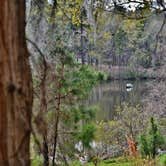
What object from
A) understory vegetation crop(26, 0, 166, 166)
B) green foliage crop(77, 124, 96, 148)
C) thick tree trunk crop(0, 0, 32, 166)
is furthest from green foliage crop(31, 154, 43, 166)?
thick tree trunk crop(0, 0, 32, 166)

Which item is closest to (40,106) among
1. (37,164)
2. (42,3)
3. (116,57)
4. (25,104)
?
(25,104)

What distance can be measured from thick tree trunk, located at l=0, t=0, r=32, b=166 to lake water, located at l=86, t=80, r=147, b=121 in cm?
1105

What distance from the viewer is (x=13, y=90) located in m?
1.17

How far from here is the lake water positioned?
50.5ft

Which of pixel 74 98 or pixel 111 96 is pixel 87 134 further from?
pixel 111 96

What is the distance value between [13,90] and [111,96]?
20196 millimetres

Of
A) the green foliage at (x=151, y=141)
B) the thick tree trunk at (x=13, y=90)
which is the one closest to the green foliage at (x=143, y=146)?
the green foliage at (x=151, y=141)

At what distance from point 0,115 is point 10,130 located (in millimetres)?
48

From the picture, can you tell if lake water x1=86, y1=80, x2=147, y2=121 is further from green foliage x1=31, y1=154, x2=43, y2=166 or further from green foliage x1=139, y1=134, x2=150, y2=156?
green foliage x1=31, y1=154, x2=43, y2=166

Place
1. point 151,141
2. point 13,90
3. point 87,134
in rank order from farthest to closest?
point 151,141 < point 87,134 < point 13,90

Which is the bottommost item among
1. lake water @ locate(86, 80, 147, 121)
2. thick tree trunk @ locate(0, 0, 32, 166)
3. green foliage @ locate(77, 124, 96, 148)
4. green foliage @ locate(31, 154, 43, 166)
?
lake water @ locate(86, 80, 147, 121)

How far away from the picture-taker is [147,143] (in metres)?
8.27

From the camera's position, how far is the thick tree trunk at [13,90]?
3.82 ft

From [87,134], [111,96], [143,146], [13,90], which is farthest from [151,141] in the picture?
[111,96]
